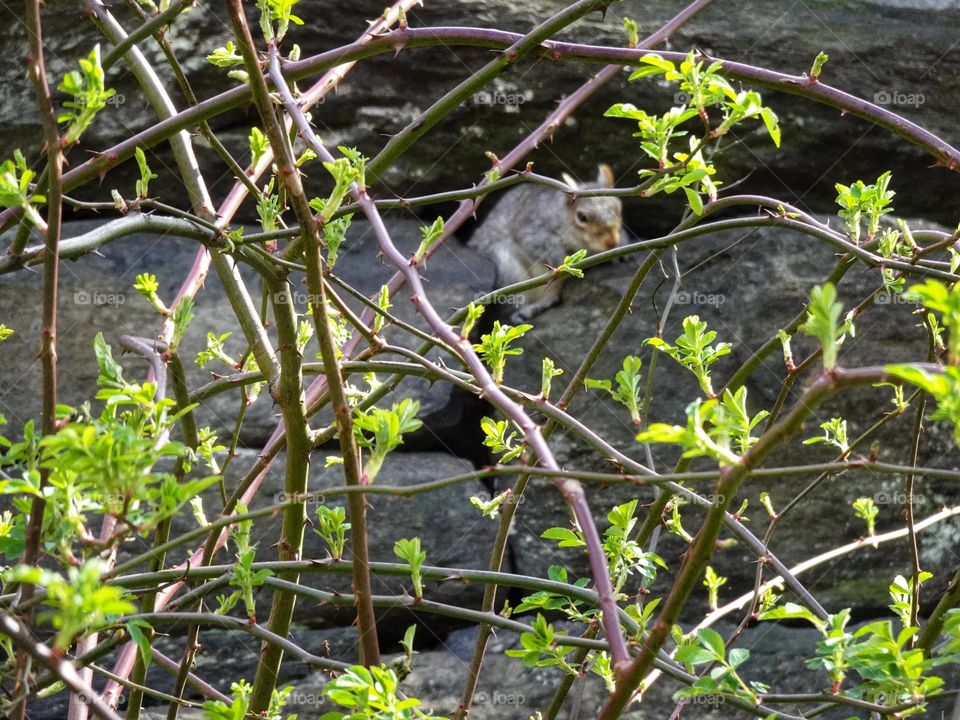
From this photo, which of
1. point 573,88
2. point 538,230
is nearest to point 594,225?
point 538,230

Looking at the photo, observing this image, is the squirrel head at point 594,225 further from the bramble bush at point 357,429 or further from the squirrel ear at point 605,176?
the bramble bush at point 357,429

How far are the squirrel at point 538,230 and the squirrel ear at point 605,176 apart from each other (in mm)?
101

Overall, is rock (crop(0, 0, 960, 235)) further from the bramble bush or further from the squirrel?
the bramble bush

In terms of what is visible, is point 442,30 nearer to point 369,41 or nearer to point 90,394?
point 369,41

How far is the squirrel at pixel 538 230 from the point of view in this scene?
13.8 feet

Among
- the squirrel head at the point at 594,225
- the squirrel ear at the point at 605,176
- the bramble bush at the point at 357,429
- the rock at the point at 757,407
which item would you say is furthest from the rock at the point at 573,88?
the bramble bush at the point at 357,429

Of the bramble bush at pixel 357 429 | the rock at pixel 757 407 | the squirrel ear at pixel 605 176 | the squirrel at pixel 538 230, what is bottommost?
the rock at pixel 757 407

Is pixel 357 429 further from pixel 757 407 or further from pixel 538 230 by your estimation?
pixel 538 230

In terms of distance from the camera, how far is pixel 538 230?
437 centimetres

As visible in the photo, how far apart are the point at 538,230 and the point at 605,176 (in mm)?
503

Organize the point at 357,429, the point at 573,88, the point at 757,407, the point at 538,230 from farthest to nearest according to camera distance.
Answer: the point at 538,230
the point at 573,88
the point at 757,407
the point at 357,429

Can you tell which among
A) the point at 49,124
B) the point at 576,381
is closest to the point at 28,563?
the point at 49,124

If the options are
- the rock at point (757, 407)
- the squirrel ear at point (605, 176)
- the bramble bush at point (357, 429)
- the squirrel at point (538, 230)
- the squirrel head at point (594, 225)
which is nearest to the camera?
the bramble bush at point (357, 429)

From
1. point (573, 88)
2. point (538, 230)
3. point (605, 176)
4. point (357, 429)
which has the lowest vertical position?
point (538, 230)
